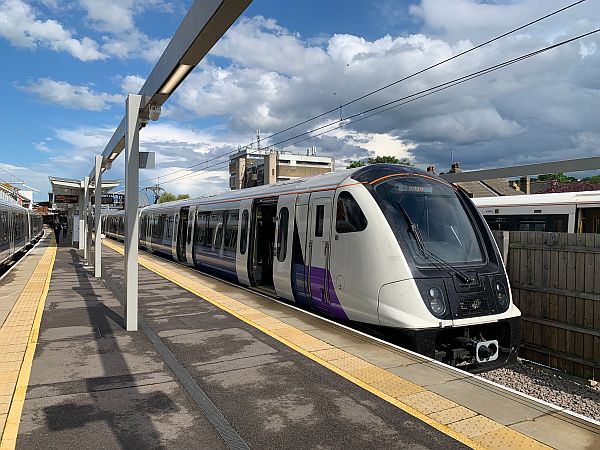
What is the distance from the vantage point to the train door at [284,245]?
926 centimetres

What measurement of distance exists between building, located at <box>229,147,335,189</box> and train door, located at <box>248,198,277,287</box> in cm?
7073

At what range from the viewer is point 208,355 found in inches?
238

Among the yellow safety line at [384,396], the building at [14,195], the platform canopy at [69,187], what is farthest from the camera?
the building at [14,195]

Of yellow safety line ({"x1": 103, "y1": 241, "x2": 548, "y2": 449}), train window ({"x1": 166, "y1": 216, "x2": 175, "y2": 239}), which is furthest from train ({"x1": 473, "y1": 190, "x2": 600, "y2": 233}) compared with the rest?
train window ({"x1": 166, "y1": 216, "x2": 175, "y2": 239})

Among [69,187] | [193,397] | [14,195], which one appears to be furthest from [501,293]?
[14,195]

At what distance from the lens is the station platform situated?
380 cm

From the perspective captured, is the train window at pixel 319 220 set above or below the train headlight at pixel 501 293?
above

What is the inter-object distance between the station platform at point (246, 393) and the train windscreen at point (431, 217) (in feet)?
5.61

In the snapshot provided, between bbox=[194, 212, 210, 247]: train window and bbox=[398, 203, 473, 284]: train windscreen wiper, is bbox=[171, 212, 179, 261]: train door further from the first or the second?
bbox=[398, 203, 473, 284]: train windscreen wiper

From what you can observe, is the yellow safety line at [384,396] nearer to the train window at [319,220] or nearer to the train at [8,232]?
the train window at [319,220]

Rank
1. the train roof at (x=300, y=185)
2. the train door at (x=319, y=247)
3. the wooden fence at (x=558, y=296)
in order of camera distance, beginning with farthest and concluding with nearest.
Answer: the train roof at (x=300, y=185) → the train door at (x=319, y=247) → the wooden fence at (x=558, y=296)

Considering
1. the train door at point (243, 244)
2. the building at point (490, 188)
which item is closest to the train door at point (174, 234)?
the train door at point (243, 244)

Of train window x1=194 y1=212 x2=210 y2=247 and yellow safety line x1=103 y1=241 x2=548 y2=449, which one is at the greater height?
train window x1=194 y1=212 x2=210 y2=247

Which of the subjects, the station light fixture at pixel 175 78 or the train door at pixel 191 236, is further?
the train door at pixel 191 236
